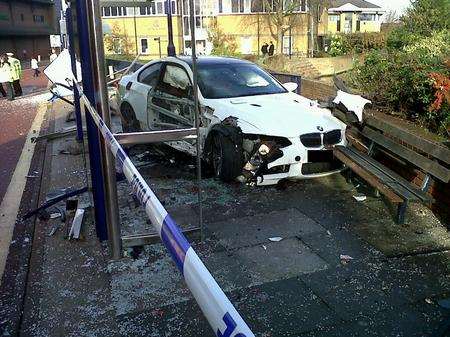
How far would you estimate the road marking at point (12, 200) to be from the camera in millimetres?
4818

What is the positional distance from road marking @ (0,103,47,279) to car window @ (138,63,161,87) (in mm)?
2407

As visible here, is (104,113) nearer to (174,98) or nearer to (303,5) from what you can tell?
(174,98)

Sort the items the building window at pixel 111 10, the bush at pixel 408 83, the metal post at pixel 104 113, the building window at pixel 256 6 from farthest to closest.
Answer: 1. the building window at pixel 256 6
2. the building window at pixel 111 10
3. the bush at pixel 408 83
4. the metal post at pixel 104 113

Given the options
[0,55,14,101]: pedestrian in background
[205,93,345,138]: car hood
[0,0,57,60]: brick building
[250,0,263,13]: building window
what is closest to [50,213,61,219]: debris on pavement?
[205,93,345,138]: car hood

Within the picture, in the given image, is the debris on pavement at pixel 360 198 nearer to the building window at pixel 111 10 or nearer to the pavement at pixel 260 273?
the pavement at pixel 260 273

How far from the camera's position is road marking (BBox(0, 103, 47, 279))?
4818 mm

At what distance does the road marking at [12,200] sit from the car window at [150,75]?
7.90 ft

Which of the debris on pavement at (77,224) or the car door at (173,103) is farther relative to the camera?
the car door at (173,103)

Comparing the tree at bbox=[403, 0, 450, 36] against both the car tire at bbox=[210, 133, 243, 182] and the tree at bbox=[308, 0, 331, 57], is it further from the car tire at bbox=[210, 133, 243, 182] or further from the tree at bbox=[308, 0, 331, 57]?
the tree at bbox=[308, 0, 331, 57]

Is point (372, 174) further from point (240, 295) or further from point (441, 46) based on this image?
point (441, 46)

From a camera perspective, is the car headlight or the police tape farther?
the car headlight

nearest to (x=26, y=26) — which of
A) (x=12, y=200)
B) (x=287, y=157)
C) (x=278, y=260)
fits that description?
(x=12, y=200)

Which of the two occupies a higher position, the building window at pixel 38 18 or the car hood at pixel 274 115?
the building window at pixel 38 18

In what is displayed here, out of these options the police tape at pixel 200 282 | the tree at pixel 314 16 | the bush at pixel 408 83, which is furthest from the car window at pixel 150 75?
the tree at pixel 314 16
